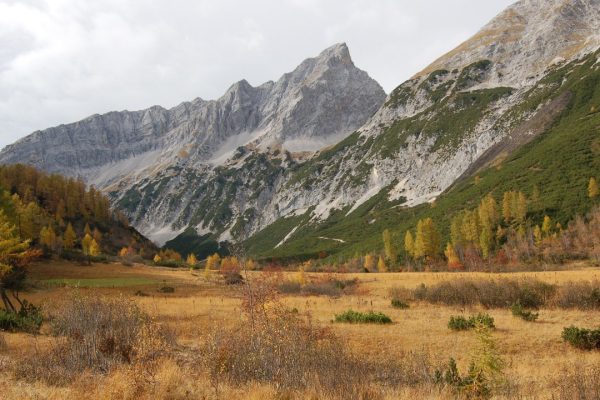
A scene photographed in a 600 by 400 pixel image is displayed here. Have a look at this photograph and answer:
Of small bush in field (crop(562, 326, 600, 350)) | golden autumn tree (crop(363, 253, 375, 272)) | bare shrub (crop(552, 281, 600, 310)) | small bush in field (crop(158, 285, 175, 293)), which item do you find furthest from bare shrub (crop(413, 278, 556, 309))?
golden autumn tree (crop(363, 253, 375, 272))

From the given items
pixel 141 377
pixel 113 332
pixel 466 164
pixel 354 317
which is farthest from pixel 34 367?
pixel 466 164

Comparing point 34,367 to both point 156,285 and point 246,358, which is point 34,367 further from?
point 156,285

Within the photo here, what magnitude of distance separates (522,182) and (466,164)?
56.3 meters

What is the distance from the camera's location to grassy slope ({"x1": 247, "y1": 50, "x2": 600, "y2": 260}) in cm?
11169

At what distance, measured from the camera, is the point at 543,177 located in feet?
399

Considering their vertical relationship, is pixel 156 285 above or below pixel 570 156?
below

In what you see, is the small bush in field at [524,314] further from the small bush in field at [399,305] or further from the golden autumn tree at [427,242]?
the golden autumn tree at [427,242]

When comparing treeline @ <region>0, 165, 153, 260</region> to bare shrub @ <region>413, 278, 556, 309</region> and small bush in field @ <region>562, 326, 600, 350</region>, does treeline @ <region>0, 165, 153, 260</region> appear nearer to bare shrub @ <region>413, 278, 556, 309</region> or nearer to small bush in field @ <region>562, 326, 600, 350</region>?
bare shrub @ <region>413, 278, 556, 309</region>

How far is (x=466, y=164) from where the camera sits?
180125 millimetres

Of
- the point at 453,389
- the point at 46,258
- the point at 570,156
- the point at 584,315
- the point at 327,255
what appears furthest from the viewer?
the point at 327,255

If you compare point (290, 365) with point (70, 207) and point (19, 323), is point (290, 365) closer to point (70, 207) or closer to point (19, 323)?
point (19, 323)

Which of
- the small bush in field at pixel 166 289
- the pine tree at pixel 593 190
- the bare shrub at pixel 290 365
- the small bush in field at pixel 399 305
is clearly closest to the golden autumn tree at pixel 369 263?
the pine tree at pixel 593 190

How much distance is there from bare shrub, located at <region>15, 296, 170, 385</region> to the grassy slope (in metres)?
112

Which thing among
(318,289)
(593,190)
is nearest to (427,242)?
(593,190)
